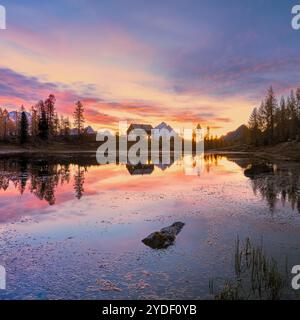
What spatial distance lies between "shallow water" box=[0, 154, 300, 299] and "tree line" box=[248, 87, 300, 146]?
244ft

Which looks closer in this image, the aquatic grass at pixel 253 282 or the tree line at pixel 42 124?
the aquatic grass at pixel 253 282

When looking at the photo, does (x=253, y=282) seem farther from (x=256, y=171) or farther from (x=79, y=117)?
(x=79, y=117)

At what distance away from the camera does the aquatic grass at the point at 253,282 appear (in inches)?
353

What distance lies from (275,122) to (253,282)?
354ft

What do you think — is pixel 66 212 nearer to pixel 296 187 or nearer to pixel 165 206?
pixel 165 206

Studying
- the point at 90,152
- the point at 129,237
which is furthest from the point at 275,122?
the point at 129,237

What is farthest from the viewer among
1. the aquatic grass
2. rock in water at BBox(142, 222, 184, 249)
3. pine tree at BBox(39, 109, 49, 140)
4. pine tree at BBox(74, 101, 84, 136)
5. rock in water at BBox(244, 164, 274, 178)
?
pine tree at BBox(74, 101, 84, 136)

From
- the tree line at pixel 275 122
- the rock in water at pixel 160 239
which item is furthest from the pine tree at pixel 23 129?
the rock in water at pixel 160 239

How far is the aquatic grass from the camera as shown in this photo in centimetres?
898

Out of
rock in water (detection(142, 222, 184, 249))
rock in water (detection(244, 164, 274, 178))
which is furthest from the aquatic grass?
rock in water (detection(244, 164, 274, 178))

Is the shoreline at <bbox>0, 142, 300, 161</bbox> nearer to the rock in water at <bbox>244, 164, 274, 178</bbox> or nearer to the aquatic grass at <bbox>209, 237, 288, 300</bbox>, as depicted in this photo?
the rock in water at <bbox>244, 164, 274, 178</bbox>

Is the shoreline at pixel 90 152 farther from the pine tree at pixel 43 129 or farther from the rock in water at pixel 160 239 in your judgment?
the rock in water at pixel 160 239

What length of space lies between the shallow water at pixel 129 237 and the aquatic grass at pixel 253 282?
404mm
